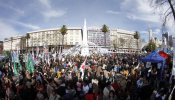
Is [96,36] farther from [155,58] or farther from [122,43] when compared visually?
[155,58]

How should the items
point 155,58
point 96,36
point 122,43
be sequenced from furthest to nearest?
1. point 96,36
2. point 122,43
3. point 155,58

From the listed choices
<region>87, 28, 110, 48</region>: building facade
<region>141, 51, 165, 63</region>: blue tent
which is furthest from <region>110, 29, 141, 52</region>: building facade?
<region>141, 51, 165, 63</region>: blue tent

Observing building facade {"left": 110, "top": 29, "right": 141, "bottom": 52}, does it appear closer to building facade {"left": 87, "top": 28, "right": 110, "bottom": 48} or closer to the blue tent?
building facade {"left": 87, "top": 28, "right": 110, "bottom": 48}

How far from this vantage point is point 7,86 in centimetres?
1430

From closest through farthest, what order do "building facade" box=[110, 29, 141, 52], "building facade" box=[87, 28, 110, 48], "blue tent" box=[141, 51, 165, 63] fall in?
"blue tent" box=[141, 51, 165, 63] → "building facade" box=[110, 29, 141, 52] → "building facade" box=[87, 28, 110, 48]

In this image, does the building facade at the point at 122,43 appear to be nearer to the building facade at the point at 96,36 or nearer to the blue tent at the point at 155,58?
the building facade at the point at 96,36

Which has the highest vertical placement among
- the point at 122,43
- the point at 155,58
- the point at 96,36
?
the point at 96,36

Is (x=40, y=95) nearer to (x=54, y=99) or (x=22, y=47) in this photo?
(x=54, y=99)

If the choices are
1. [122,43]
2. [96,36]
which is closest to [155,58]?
[122,43]

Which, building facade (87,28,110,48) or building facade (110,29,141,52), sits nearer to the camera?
building facade (110,29,141,52)

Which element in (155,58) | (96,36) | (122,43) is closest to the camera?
(155,58)

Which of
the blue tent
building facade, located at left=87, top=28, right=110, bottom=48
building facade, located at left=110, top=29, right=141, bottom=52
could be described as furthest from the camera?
building facade, located at left=87, top=28, right=110, bottom=48

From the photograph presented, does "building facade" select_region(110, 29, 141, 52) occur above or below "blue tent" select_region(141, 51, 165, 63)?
above

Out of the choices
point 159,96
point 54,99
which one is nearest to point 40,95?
point 54,99
